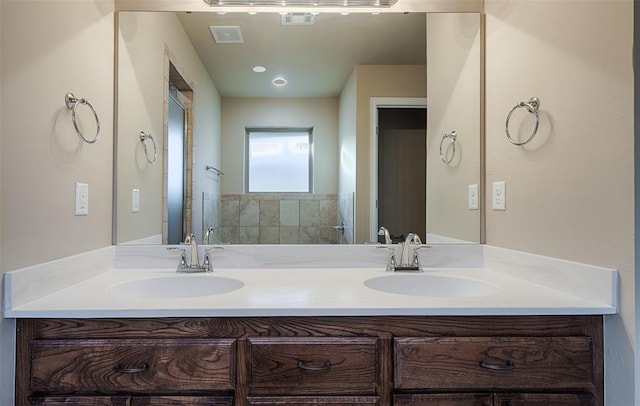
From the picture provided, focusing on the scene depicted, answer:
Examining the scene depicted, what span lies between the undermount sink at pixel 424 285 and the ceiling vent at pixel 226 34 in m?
1.19

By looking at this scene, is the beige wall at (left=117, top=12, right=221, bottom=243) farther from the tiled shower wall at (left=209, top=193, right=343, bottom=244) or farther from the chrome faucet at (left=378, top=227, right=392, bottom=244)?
the chrome faucet at (left=378, top=227, right=392, bottom=244)

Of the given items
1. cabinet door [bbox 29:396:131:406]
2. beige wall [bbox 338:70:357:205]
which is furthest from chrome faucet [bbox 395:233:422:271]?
cabinet door [bbox 29:396:131:406]

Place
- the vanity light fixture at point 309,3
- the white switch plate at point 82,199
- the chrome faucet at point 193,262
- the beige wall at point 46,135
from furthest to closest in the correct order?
1. the vanity light fixture at point 309,3
2. the chrome faucet at point 193,262
3. the white switch plate at point 82,199
4. the beige wall at point 46,135

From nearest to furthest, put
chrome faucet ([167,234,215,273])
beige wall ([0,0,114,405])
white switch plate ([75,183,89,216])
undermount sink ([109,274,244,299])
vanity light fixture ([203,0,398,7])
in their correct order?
beige wall ([0,0,114,405]) < white switch plate ([75,183,89,216]) < undermount sink ([109,274,244,299]) < chrome faucet ([167,234,215,273]) < vanity light fixture ([203,0,398,7])

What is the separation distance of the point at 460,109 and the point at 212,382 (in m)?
1.45

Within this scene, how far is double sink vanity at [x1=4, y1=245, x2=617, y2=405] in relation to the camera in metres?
0.96

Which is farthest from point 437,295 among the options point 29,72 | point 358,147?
point 29,72

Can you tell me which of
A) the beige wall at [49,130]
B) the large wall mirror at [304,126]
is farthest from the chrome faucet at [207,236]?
the beige wall at [49,130]

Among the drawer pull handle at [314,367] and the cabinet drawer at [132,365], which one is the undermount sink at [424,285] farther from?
the cabinet drawer at [132,365]

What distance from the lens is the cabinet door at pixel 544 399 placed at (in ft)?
3.26

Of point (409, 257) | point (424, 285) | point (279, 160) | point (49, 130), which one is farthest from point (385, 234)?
point (49, 130)

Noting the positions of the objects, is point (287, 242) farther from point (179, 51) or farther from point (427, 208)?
point (179, 51)

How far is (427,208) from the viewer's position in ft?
5.43

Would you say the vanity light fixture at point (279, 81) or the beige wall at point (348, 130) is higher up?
the vanity light fixture at point (279, 81)
